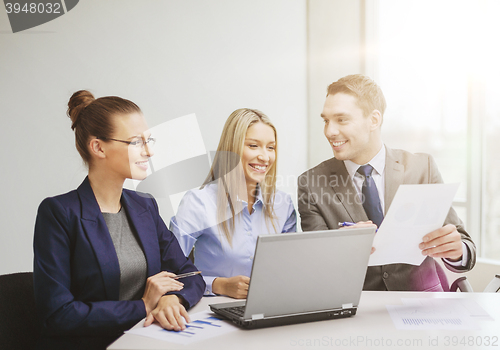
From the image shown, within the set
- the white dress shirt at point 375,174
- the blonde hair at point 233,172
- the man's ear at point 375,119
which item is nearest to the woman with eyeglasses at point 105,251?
the blonde hair at point 233,172

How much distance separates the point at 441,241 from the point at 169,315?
99cm

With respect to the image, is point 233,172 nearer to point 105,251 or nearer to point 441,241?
point 105,251

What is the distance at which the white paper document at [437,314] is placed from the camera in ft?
3.98

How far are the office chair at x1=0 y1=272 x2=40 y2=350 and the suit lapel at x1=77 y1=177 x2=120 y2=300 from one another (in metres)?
0.26

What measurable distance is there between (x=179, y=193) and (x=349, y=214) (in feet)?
3.86

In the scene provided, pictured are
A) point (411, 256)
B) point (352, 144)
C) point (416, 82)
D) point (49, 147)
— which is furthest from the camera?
point (416, 82)

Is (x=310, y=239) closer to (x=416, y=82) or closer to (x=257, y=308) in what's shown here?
(x=257, y=308)

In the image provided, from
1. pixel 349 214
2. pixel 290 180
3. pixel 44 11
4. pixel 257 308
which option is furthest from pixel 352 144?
pixel 44 11

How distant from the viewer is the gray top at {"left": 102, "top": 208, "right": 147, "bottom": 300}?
1517mm

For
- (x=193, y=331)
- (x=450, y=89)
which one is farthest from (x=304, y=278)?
(x=450, y=89)

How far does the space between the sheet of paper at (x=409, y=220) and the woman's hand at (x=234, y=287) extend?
18.0 inches

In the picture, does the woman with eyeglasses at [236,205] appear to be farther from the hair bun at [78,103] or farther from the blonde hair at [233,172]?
the hair bun at [78,103]

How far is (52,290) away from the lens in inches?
50.9

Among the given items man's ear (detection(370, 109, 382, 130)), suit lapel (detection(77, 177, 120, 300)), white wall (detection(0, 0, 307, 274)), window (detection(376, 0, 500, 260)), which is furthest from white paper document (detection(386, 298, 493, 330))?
white wall (detection(0, 0, 307, 274))
